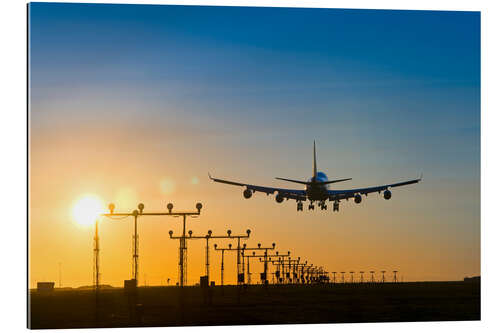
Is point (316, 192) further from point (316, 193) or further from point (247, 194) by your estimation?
point (247, 194)

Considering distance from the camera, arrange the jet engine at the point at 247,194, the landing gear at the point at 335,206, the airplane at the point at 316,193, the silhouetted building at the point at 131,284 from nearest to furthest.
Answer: the silhouetted building at the point at 131,284 < the jet engine at the point at 247,194 < the airplane at the point at 316,193 < the landing gear at the point at 335,206

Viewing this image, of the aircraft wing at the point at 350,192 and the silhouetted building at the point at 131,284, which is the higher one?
the aircraft wing at the point at 350,192

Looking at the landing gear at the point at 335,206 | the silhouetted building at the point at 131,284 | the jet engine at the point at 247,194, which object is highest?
the jet engine at the point at 247,194

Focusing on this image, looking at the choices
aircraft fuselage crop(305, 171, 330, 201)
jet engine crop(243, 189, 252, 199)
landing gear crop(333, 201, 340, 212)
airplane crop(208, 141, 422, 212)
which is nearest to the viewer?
jet engine crop(243, 189, 252, 199)


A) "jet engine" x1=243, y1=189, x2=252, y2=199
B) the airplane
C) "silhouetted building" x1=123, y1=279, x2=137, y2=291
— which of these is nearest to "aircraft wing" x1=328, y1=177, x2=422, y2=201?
the airplane

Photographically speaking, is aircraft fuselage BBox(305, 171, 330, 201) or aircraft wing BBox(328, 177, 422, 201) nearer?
aircraft wing BBox(328, 177, 422, 201)

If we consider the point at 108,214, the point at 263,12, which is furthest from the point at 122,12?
the point at 108,214

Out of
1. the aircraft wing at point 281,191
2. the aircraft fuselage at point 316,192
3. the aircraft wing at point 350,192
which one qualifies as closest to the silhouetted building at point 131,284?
the aircraft wing at point 281,191

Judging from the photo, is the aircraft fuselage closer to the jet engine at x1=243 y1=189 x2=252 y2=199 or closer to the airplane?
the airplane

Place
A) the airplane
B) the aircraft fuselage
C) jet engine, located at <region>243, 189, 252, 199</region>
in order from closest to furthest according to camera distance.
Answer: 1. jet engine, located at <region>243, 189, 252, 199</region>
2. the airplane
3. the aircraft fuselage

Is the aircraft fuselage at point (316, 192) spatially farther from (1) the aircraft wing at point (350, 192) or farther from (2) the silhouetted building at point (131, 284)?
(2) the silhouetted building at point (131, 284)

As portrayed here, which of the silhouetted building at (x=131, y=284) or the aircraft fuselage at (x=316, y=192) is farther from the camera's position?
the aircraft fuselage at (x=316, y=192)

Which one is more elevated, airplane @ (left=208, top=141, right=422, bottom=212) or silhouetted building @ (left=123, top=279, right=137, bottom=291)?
airplane @ (left=208, top=141, right=422, bottom=212)
